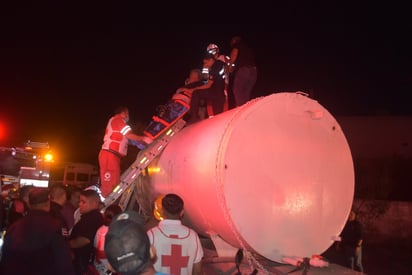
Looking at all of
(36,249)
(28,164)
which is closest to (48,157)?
(28,164)

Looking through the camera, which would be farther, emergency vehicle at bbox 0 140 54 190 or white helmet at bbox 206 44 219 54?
emergency vehicle at bbox 0 140 54 190

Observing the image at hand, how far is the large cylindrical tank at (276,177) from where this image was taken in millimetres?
4609

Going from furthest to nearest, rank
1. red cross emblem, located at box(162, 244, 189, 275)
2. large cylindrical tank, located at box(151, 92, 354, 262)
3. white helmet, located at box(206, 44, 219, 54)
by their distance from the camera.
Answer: white helmet, located at box(206, 44, 219, 54), large cylindrical tank, located at box(151, 92, 354, 262), red cross emblem, located at box(162, 244, 189, 275)

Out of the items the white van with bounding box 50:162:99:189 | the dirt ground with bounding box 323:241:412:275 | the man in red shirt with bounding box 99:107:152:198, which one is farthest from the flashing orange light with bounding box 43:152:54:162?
the white van with bounding box 50:162:99:189

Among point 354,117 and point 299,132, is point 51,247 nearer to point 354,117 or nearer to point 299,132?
point 299,132

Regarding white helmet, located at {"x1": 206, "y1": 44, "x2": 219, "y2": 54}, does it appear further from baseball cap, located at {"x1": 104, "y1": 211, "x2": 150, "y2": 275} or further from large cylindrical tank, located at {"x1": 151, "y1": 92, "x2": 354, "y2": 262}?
baseball cap, located at {"x1": 104, "y1": 211, "x2": 150, "y2": 275}

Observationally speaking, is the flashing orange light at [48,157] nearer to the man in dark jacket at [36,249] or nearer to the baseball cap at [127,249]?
the man in dark jacket at [36,249]

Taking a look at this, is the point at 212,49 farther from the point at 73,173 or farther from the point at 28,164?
the point at 73,173

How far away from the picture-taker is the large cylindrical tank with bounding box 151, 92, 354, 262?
461 centimetres

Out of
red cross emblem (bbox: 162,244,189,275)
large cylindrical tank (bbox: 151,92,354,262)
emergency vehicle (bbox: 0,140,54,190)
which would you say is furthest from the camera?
emergency vehicle (bbox: 0,140,54,190)

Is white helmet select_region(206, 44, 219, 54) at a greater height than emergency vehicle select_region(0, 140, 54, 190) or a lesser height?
greater

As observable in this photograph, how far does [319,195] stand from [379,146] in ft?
78.8

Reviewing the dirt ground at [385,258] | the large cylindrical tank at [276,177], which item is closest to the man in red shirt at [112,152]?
the large cylindrical tank at [276,177]

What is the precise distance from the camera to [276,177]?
474 centimetres
